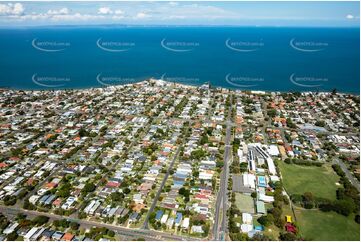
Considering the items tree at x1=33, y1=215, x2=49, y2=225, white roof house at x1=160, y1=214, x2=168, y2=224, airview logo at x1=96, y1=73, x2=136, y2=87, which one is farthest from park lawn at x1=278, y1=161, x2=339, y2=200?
airview logo at x1=96, y1=73, x2=136, y2=87

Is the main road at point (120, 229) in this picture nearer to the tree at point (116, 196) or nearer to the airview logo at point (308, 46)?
the tree at point (116, 196)

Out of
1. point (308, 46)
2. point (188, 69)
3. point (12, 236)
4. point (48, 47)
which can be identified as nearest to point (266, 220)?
point (12, 236)

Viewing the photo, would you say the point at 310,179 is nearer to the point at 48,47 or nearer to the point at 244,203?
the point at 244,203

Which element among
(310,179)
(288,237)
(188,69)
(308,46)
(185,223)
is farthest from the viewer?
(308,46)

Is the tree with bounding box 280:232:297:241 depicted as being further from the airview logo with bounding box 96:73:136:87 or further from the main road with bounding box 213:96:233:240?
the airview logo with bounding box 96:73:136:87

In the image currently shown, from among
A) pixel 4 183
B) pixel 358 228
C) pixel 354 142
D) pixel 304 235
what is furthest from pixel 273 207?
pixel 4 183

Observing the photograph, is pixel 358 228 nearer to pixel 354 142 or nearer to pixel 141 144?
pixel 354 142

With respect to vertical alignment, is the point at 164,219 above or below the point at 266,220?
below

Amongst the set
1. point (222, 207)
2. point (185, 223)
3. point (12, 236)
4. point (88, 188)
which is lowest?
point (12, 236)
